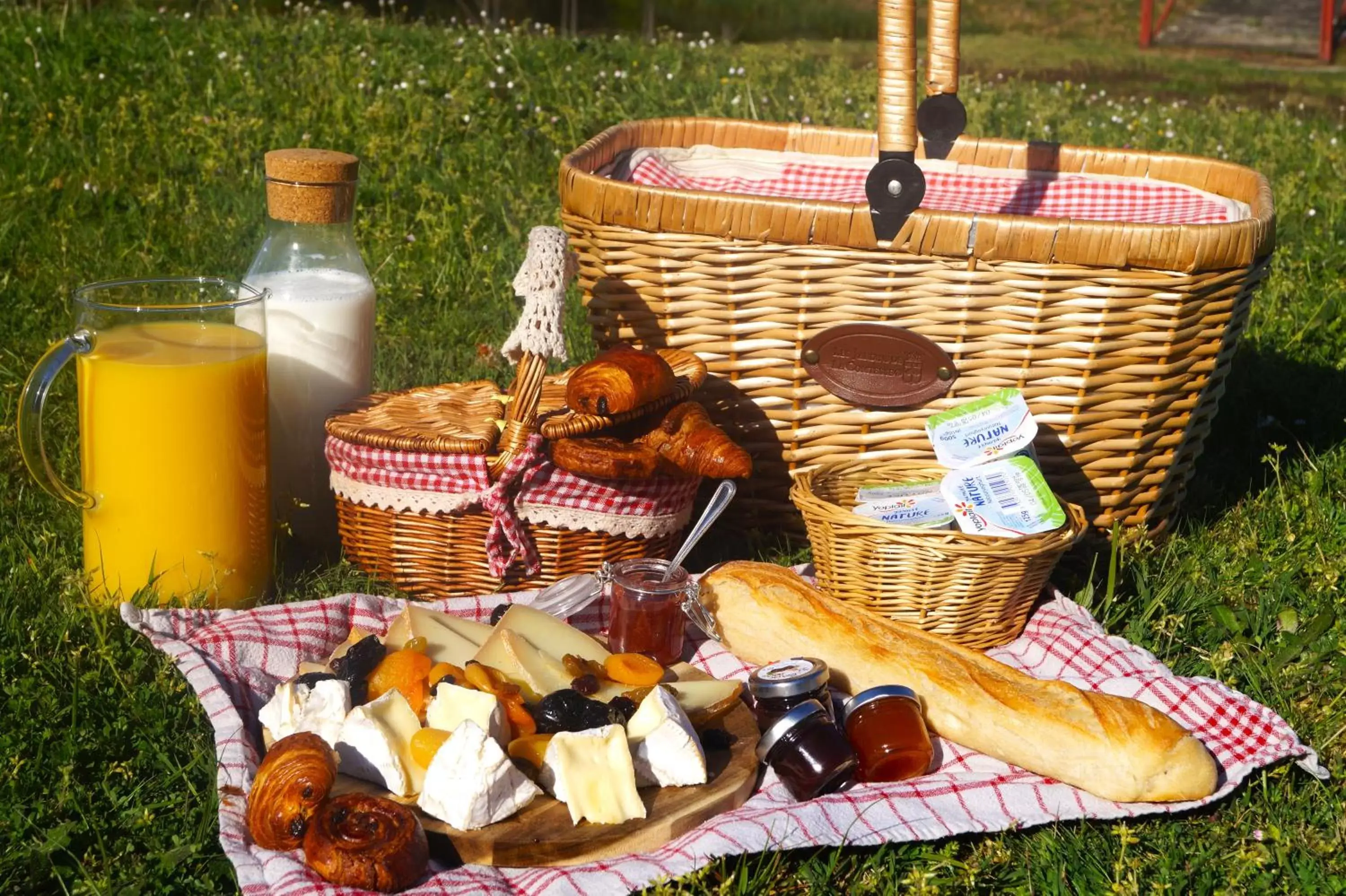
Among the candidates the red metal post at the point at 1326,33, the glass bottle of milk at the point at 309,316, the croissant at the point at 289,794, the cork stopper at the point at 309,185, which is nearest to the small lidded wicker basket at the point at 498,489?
the glass bottle of milk at the point at 309,316

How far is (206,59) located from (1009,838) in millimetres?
4430

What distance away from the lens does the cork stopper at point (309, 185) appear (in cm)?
236

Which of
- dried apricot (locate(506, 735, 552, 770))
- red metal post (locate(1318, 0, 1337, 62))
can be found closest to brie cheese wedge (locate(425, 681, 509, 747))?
dried apricot (locate(506, 735, 552, 770))

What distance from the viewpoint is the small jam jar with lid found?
74.4 inches

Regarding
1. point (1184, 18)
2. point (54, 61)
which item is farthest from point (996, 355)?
point (1184, 18)

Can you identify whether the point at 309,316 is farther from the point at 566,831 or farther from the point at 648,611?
the point at 566,831

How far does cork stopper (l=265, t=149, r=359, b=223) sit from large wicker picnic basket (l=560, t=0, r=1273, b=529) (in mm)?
476

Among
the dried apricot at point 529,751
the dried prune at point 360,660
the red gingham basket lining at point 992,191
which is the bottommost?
the dried apricot at point 529,751

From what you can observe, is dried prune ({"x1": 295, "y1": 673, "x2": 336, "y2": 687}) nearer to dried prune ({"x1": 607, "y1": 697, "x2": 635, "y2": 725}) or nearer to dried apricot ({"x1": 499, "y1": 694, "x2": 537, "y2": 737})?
dried apricot ({"x1": 499, "y1": 694, "x2": 537, "y2": 737})

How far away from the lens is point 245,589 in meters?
2.33

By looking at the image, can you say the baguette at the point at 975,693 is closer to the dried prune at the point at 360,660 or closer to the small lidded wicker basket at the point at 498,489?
the small lidded wicker basket at the point at 498,489

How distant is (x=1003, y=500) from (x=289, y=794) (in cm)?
121

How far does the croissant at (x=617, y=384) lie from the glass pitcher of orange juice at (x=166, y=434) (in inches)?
20.8

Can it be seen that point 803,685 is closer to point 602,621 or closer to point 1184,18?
point 602,621
